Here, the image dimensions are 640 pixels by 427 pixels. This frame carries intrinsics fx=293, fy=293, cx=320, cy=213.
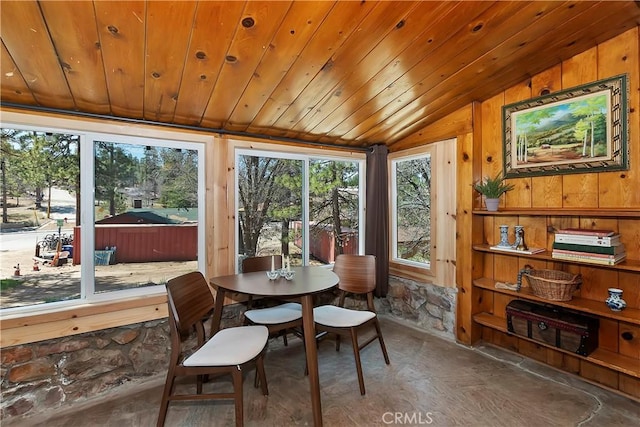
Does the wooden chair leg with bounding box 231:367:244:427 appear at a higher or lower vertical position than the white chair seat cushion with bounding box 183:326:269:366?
lower

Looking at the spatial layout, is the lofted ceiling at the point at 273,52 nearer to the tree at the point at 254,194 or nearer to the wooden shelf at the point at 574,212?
the tree at the point at 254,194

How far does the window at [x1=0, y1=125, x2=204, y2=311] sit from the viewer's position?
199 cm

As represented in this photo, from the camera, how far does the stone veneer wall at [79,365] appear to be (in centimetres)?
188

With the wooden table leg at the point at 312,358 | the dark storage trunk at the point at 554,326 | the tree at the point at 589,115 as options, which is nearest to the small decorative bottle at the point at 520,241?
the dark storage trunk at the point at 554,326

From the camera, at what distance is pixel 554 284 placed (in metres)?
2.17

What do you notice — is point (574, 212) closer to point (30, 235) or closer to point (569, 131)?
point (569, 131)

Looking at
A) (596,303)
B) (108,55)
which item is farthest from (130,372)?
(596,303)

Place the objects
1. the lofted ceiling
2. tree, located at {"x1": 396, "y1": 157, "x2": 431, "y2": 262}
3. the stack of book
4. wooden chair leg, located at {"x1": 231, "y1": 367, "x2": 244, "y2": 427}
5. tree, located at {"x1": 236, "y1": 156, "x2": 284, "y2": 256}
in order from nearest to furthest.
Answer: the lofted ceiling → wooden chair leg, located at {"x1": 231, "y1": 367, "x2": 244, "y2": 427} → the stack of book → tree, located at {"x1": 236, "y1": 156, "x2": 284, "y2": 256} → tree, located at {"x1": 396, "y1": 157, "x2": 431, "y2": 262}

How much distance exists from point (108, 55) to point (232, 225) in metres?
1.54

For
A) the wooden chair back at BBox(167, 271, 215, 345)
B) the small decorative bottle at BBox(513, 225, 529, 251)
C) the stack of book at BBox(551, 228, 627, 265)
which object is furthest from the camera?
the small decorative bottle at BBox(513, 225, 529, 251)

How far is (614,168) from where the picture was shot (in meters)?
2.05

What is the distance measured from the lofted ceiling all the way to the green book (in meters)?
1.39

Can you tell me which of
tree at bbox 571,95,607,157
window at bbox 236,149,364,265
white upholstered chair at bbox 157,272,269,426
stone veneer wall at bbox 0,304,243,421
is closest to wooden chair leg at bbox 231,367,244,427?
white upholstered chair at bbox 157,272,269,426

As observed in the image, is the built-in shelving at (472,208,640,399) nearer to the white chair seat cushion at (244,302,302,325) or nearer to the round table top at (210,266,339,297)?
the round table top at (210,266,339,297)
